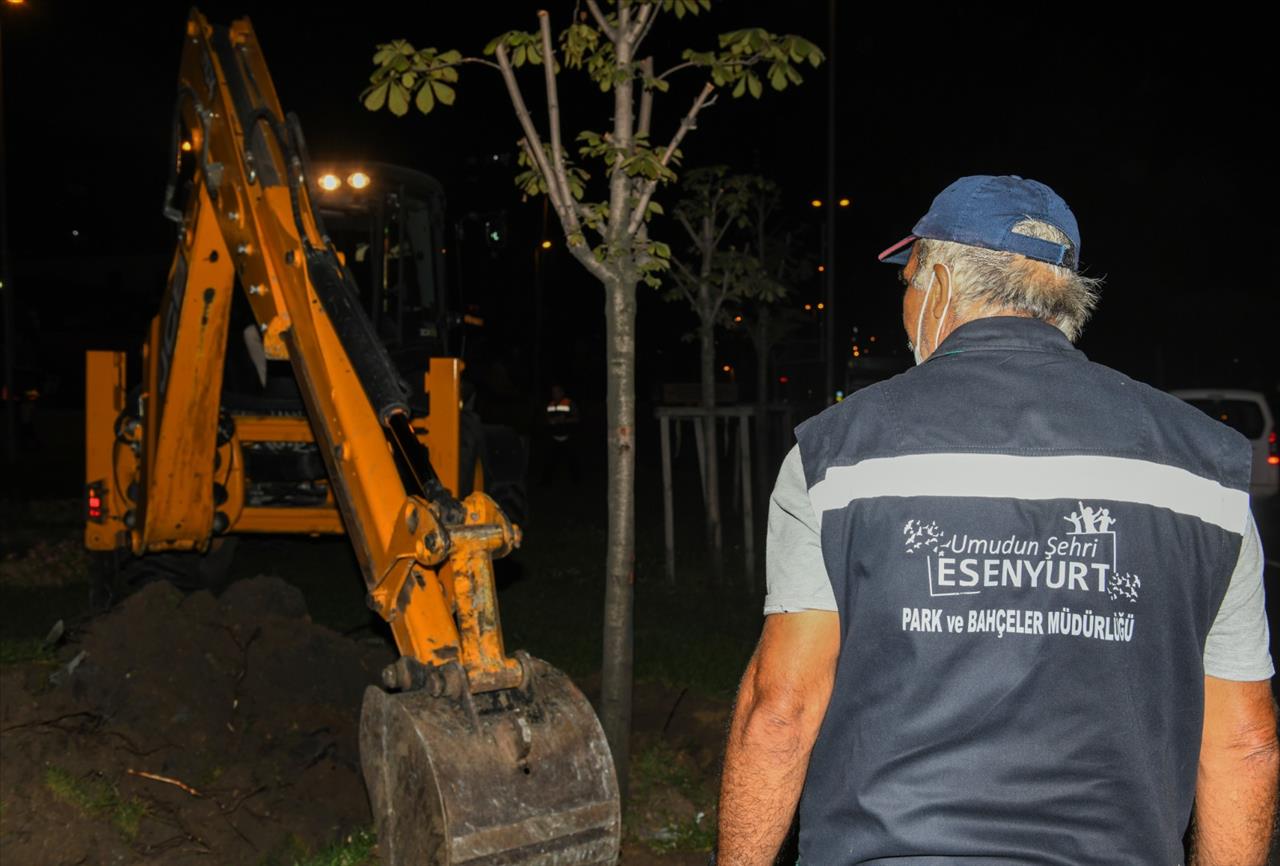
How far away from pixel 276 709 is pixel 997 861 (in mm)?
5484

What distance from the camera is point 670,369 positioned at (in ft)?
148

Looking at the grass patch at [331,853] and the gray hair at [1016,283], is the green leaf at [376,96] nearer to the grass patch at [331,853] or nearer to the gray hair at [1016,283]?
the grass patch at [331,853]

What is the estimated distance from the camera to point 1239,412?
18.6 meters

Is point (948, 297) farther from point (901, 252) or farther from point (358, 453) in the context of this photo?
point (358, 453)

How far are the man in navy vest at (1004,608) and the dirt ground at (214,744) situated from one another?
369 cm

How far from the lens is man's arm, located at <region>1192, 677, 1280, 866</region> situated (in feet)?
7.41

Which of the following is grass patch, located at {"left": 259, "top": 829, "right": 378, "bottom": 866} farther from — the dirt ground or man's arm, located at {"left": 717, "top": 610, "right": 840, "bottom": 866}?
man's arm, located at {"left": 717, "top": 610, "right": 840, "bottom": 866}

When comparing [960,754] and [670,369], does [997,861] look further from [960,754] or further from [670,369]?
[670,369]

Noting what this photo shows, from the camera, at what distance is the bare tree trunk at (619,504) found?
19.1 ft

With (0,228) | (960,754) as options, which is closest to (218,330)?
(960,754)

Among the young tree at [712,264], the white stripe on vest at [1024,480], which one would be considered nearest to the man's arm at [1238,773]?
the white stripe on vest at [1024,480]

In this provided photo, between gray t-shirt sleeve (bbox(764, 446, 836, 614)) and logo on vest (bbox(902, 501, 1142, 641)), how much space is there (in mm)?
204

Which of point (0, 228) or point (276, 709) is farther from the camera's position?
point (0, 228)

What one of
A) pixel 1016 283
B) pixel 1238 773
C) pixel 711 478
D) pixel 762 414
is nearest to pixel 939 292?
pixel 1016 283
